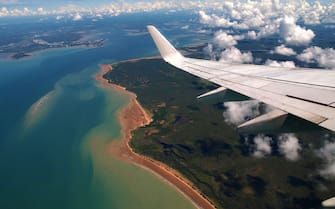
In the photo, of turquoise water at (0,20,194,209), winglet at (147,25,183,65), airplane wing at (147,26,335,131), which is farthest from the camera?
turquoise water at (0,20,194,209)

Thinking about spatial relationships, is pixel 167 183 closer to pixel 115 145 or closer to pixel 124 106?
pixel 115 145

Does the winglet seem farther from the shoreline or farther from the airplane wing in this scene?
the shoreline

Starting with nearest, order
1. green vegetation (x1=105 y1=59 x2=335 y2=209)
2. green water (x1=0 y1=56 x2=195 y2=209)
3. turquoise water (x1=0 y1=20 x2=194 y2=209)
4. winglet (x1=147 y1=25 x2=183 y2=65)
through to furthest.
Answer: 1. winglet (x1=147 y1=25 x2=183 y2=65)
2. green vegetation (x1=105 y1=59 x2=335 y2=209)
3. green water (x1=0 y1=56 x2=195 y2=209)
4. turquoise water (x1=0 y1=20 x2=194 y2=209)

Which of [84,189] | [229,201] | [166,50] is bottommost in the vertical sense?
[84,189]

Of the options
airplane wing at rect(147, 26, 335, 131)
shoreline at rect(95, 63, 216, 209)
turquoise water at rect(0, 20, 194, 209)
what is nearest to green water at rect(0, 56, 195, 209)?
turquoise water at rect(0, 20, 194, 209)

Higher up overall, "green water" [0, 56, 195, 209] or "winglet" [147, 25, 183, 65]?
"winglet" [147, 25, 183, 65]

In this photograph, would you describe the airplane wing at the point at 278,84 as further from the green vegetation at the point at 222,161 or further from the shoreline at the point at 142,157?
the shoreline at the point at 142,157

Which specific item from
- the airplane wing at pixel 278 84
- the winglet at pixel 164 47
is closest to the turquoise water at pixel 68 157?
the airplane wing at pixel 278 84

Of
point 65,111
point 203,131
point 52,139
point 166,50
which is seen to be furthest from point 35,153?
point 166,50
